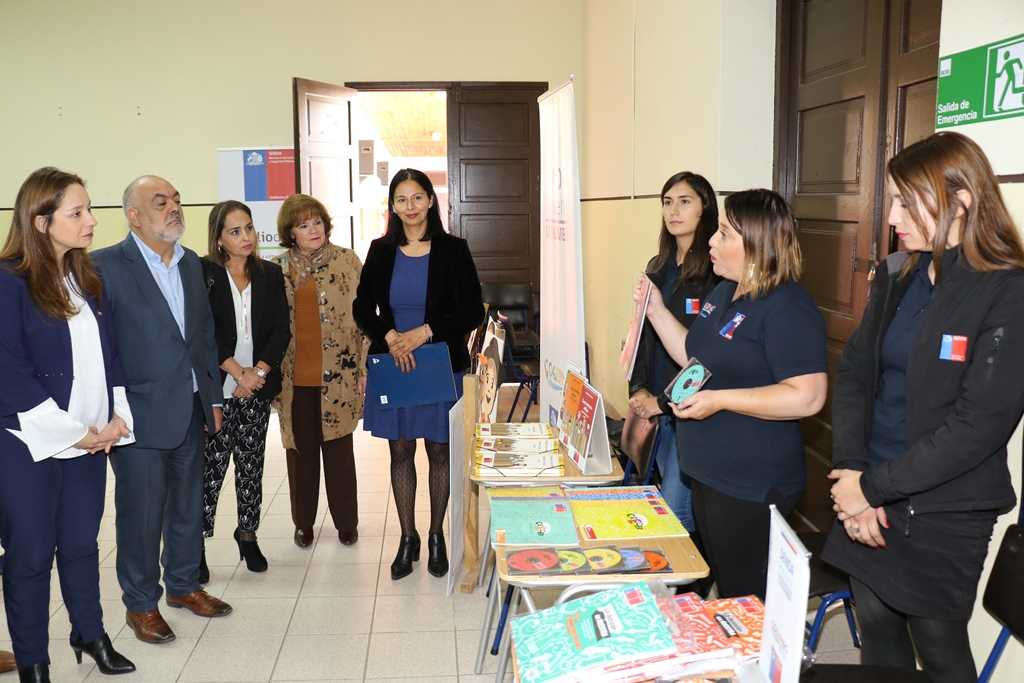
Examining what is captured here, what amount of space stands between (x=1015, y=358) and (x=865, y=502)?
0.43 metres

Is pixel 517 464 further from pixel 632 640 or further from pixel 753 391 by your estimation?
pixel 632 640

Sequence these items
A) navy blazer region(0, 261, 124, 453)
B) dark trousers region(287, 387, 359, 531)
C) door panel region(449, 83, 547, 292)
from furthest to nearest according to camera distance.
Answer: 1. door panel region(449, 83, 547, 292)
2. dark trousers region(287, 387, 359, 531)
3. navy blazer region(0, 261, 124, 453)

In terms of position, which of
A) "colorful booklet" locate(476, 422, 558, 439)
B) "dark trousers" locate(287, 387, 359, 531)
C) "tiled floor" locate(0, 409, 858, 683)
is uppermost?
"colorful booklet" locate(476, 422, 558, 439)

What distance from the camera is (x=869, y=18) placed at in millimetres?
3111

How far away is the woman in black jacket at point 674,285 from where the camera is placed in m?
3.15

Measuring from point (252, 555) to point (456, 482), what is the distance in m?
1.09

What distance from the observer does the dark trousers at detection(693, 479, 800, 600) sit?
7.61 feet

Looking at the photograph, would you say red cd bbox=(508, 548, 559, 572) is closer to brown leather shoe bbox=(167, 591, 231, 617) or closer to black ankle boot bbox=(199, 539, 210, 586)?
brown leather shoe bbox=(167, 591, 231, 617)

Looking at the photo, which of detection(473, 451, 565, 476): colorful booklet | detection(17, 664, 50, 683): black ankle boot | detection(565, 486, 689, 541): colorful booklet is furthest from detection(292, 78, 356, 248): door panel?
detection(565, 486, 689, 541): colorful booklet

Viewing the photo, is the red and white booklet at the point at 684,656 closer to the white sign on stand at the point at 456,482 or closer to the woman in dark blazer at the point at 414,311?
the white sign on stand at the point at 456,482

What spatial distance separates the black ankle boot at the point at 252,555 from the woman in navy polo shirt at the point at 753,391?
2224 millimetres

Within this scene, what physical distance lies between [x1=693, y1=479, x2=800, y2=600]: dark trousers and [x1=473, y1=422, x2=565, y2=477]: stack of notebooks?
23.1 inches

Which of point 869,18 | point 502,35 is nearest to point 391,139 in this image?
point 502,35

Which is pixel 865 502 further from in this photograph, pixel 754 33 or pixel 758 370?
pixel 754 33
